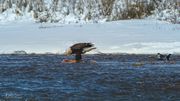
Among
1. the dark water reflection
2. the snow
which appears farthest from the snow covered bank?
the dark water reflection

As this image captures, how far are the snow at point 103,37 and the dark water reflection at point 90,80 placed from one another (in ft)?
22.1

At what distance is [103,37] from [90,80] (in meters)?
20.7

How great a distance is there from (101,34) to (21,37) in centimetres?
529

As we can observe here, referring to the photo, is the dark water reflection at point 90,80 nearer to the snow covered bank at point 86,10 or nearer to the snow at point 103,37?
the snow at point 103,37

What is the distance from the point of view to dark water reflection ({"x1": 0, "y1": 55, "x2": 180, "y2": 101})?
1702 cm

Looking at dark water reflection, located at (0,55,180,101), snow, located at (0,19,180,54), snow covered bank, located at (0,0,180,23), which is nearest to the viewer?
dark water reflection, located at (0,55,180,101)

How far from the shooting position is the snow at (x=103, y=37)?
3788 cm

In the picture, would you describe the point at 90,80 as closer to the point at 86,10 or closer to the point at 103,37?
the point at 103,37

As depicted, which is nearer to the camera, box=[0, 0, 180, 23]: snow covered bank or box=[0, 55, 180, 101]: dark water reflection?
box=[0, 55, 180, 101]: dark water reflection

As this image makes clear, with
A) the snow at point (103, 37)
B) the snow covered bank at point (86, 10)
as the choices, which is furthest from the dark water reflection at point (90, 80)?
the snow covered bank at point (86, 10)

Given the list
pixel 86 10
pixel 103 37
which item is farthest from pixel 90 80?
pixel 86 10

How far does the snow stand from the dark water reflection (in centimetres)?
674

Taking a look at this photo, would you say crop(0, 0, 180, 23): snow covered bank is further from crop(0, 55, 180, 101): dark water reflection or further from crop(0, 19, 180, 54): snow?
crop(0, 55, 180, 101): dark water reflection

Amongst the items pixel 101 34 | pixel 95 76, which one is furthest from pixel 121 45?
pixel 95 76
